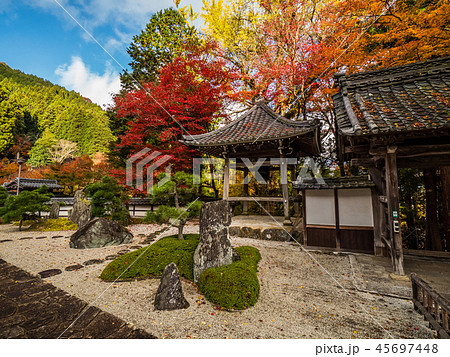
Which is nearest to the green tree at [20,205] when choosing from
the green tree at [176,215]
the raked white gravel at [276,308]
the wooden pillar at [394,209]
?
the raked white gravel at [276,308]

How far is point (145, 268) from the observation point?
4113 mm

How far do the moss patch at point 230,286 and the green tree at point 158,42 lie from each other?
15617 mm

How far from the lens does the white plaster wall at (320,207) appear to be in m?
6.05

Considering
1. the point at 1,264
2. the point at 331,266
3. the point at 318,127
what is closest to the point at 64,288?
the point at 1,264

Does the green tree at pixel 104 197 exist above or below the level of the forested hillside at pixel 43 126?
below

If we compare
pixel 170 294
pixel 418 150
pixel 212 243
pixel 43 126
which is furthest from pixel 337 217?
pixel 43 126

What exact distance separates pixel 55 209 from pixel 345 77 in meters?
15.0

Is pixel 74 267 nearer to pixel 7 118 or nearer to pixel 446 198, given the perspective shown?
pixel 446 198

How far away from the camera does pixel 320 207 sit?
243 inches

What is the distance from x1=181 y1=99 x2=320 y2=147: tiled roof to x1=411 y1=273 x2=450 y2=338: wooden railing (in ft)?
14.6

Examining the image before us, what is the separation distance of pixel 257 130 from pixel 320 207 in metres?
3.50

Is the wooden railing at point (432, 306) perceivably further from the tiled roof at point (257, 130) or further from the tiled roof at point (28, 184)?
the tiled roof at point (28, 184)

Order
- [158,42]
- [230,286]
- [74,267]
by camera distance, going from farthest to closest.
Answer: [158,42], [74,267], [230,286]

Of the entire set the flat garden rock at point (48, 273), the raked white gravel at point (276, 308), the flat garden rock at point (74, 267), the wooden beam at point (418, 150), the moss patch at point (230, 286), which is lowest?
the raked white gravel at point (276, 308)
